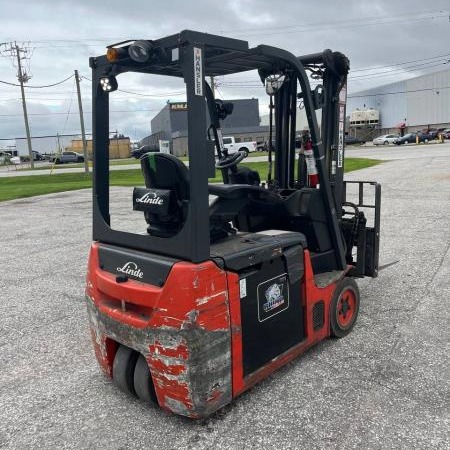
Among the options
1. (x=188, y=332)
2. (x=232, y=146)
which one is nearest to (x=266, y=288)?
(x=188, y=332)

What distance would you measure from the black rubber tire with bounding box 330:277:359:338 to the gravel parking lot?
0.10m

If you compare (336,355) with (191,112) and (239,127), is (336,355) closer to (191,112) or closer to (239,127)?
(191,112)

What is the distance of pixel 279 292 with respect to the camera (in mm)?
3553

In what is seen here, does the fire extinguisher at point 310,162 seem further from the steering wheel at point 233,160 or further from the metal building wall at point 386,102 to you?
the metal building wall at point 386,102

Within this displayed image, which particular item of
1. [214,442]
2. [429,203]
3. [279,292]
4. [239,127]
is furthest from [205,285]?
[239,127]

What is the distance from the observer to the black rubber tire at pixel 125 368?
3.48 metres

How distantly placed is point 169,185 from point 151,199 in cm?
16

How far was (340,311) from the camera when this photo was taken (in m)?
4.43

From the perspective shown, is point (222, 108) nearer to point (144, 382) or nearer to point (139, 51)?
point (139, 51)

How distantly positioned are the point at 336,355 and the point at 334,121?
2172 millimetres

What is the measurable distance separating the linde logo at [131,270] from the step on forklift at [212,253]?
12 millimetres

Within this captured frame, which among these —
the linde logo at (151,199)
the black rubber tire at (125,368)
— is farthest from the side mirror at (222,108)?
the black rubber tire at (125,368)

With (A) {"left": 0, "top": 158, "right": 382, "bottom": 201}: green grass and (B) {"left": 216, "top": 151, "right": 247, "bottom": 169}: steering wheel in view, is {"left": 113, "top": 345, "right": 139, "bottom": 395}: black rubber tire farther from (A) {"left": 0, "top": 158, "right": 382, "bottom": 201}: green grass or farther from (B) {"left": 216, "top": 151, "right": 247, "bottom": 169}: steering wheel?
(A) {"left": 0, "top": 158, "right": 382, "bottom": 201}: green grass

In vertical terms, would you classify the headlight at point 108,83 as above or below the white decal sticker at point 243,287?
above
